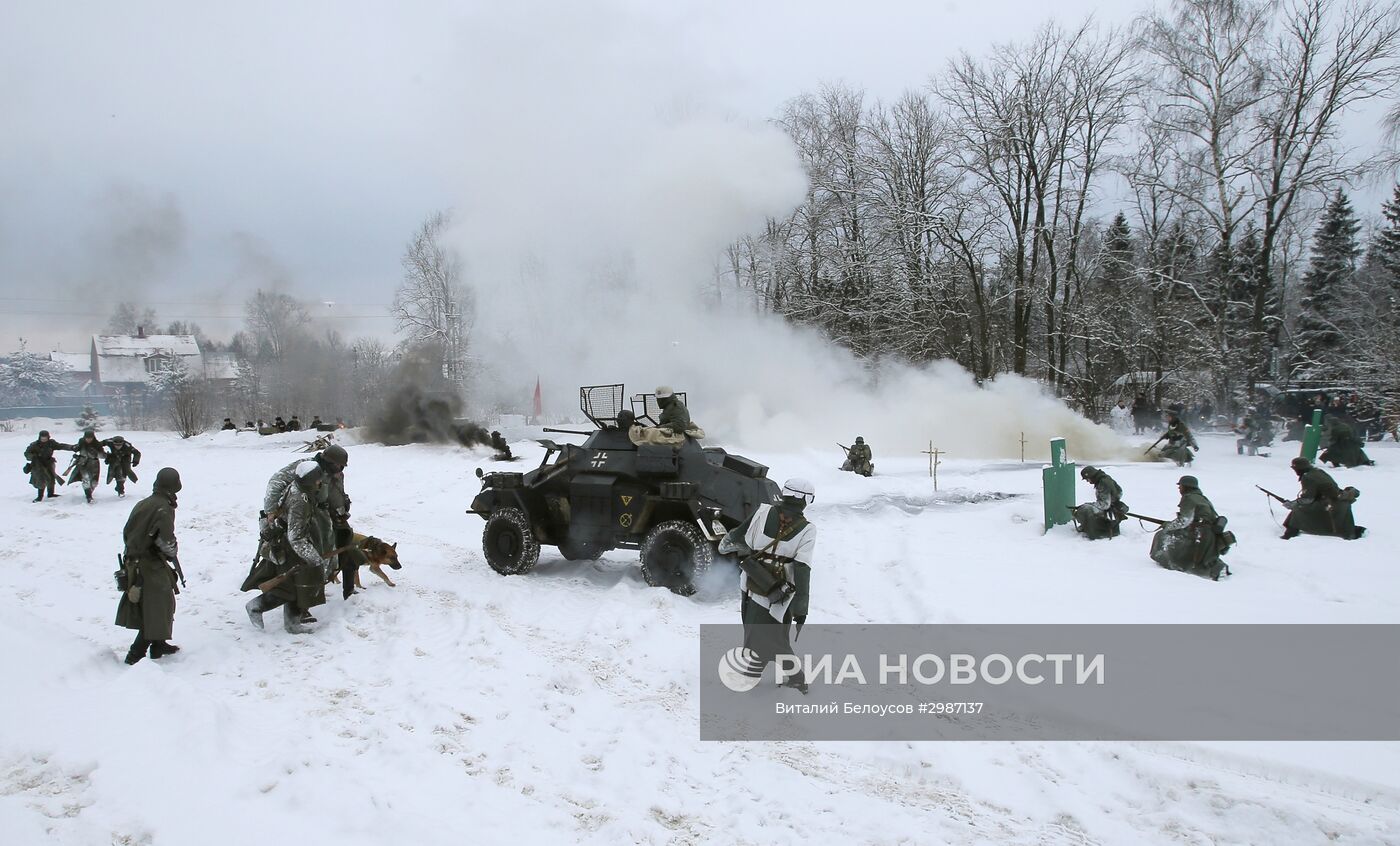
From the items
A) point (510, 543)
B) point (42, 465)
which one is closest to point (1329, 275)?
point (510, 543)

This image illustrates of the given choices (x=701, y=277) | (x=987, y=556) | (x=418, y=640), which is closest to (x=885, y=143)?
(x=701, y=277)

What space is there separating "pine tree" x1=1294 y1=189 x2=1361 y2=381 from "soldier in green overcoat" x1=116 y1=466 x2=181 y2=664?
38819mm

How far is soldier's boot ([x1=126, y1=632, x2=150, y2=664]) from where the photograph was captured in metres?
6.11

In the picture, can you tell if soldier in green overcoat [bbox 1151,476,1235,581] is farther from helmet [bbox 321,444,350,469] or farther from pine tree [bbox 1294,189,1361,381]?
pine tree [bbox 1294,189,1361,381]

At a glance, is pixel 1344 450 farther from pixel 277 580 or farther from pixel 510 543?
pixel 277 580

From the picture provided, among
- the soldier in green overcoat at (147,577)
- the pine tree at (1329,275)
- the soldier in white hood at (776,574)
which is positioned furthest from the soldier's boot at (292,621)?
the pine tree at (1329,275)

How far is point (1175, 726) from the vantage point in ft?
17.2

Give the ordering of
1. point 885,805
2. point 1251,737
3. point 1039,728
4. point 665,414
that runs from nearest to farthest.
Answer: point 885,805
point 1251,737
point 1039,728
point 665,414

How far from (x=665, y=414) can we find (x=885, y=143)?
77.8 ft

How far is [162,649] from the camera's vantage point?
20.9 ft

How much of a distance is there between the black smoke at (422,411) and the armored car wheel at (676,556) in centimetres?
1534

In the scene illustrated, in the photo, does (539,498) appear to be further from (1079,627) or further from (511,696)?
(1079,627)

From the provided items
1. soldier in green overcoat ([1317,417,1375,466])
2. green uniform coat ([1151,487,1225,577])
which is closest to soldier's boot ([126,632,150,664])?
green uniform coat ([1151,487,1225,577])

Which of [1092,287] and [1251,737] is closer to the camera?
[1251,737]
